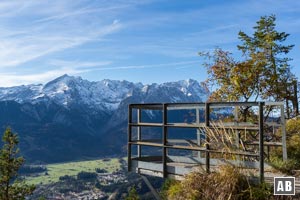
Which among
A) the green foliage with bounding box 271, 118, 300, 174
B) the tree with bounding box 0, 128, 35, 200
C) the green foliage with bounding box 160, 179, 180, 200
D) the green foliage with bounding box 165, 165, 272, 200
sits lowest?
the tree with bounding box 0, 128, 35, 200

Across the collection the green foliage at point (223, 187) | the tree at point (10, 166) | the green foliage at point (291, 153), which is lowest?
the tree at point (10, 166)

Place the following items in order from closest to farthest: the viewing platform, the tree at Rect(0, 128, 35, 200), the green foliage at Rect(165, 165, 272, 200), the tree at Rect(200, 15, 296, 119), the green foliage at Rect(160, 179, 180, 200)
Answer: the green foliage at Rect(165, 165, 272, 200)
the viewing platform
the green foliage at Rect(160, 179, 180, 200)
the tree at Rect(200, 15, 296, 119)
the tree at Rect(0, 128, 35, 200)

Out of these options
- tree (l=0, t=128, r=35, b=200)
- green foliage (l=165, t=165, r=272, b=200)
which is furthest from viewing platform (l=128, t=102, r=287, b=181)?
tree (l=0, t=128, r=35, b=200)

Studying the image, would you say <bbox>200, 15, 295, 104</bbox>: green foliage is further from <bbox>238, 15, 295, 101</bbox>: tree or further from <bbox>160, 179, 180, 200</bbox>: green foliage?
<bbox>160, 179, 180, 200</bbox>: green foliage

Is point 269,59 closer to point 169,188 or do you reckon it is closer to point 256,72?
point 256,72

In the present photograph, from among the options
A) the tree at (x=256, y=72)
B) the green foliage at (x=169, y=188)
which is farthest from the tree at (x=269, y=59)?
the green foliage at (x=169, y=188)

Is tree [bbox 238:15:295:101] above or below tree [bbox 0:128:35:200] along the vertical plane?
above

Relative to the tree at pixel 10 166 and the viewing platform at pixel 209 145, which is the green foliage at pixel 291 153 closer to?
the viewing platform at pixel 209 145

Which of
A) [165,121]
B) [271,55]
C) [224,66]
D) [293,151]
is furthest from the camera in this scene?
[271,55]

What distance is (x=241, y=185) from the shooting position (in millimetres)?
8328

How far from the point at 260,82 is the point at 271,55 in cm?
374

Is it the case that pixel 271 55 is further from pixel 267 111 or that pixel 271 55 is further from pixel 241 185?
pixel 241 185

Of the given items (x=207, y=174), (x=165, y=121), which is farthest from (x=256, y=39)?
(x=207, y=174)

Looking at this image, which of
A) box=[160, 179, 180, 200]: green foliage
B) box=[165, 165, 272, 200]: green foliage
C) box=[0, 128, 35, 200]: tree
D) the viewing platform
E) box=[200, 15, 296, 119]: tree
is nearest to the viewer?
box=[165, 165, 272, 200]: green foliage
